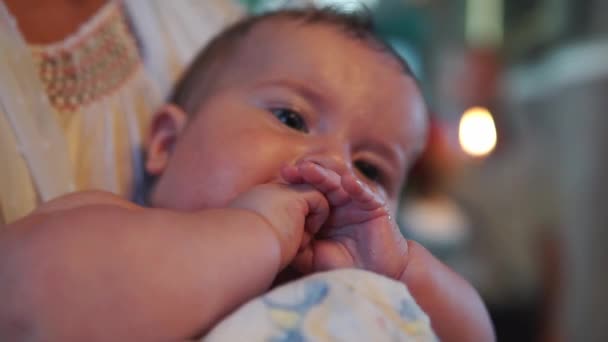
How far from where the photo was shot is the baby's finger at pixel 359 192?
1.67ft

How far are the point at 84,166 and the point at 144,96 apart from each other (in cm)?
18

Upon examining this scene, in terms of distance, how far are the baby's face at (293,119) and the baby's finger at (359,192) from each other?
0.31 ft

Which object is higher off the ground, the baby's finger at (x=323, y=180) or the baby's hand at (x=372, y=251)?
the baby's finger at (x=323, y=180)

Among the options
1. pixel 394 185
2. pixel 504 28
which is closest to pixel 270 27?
pixel 394 185

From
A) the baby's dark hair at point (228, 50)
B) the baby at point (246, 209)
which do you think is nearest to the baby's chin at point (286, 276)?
the baby at point (246, 209)

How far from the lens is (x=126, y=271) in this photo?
41cm

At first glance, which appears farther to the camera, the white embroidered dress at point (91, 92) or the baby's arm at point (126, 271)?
the white embroidered dress at point (91, 92)

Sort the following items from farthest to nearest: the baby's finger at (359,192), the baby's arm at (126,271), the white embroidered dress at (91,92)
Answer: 1. the white embroidered dress at (91,92)
2. the baby's finger at (359,192)
3. the baby's arm at (126,271)

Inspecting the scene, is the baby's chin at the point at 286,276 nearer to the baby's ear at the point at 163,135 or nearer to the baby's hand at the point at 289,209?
the baby's hand at the point at 289,209

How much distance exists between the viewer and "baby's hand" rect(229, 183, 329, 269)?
0.49m

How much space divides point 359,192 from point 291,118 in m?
0.23

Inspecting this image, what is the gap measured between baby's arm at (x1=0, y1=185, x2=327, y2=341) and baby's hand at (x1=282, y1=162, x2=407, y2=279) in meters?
0.07

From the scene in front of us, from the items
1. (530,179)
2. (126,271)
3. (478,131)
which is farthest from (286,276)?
(530,179)

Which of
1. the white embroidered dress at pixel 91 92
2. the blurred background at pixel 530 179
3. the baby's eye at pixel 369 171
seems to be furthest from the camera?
the blurred background at pixel 530 179
